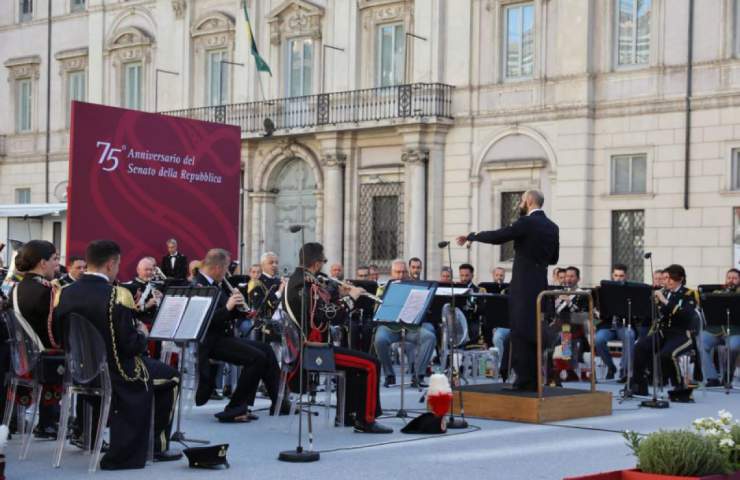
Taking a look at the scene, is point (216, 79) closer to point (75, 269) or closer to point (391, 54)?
point (391, 54)

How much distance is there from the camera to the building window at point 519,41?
95.0ft

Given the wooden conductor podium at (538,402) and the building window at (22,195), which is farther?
the building window at (22,195)

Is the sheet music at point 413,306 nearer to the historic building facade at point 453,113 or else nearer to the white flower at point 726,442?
the white flower at point 726,442

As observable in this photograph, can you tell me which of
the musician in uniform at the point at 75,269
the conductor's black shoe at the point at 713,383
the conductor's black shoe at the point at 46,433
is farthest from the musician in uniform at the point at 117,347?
the conductor's black shoe at the point at 713,383

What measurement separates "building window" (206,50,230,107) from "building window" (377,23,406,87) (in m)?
5.18

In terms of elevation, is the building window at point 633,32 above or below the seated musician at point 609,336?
above

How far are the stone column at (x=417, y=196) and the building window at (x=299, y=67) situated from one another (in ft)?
14.1

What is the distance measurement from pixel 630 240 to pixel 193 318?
17.9 meters

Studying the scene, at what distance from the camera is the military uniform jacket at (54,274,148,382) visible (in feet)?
33.0

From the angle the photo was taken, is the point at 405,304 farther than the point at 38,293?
Yes

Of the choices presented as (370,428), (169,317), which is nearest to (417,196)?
(370,428)

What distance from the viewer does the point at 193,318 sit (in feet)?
36.6

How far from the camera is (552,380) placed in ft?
56.6

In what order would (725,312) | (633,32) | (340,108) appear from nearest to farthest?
(725,312), (633,32), (340,108)
